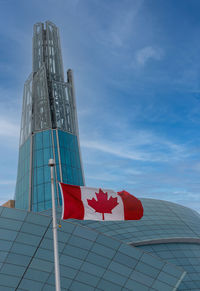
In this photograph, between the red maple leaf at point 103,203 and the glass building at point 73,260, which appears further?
the glass building at point 73,260

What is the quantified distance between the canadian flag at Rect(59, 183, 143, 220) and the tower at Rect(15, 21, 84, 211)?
50204 mm

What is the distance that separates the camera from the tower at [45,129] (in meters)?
75.9

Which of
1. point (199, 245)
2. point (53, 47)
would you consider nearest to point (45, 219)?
point (199, 245)

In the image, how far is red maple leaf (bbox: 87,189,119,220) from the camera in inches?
773

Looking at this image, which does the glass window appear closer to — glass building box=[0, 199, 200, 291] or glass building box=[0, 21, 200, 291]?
glass building box=[0, 21, 200, 291]

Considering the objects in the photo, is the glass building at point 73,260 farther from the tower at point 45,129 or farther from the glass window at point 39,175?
the glass window at point 39,175

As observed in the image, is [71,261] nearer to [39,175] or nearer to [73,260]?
[73,260]

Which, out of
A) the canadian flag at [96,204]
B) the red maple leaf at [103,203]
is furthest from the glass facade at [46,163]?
the red maple leaf at [103,203]

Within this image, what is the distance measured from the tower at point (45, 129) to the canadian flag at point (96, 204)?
50204 mm

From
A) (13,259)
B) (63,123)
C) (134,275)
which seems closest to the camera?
(13,259)

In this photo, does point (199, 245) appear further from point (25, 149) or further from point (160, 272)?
point (25, 149)

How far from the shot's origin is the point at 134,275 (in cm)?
2405

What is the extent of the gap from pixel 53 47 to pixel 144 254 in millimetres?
88165

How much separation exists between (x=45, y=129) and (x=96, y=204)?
218 ft
